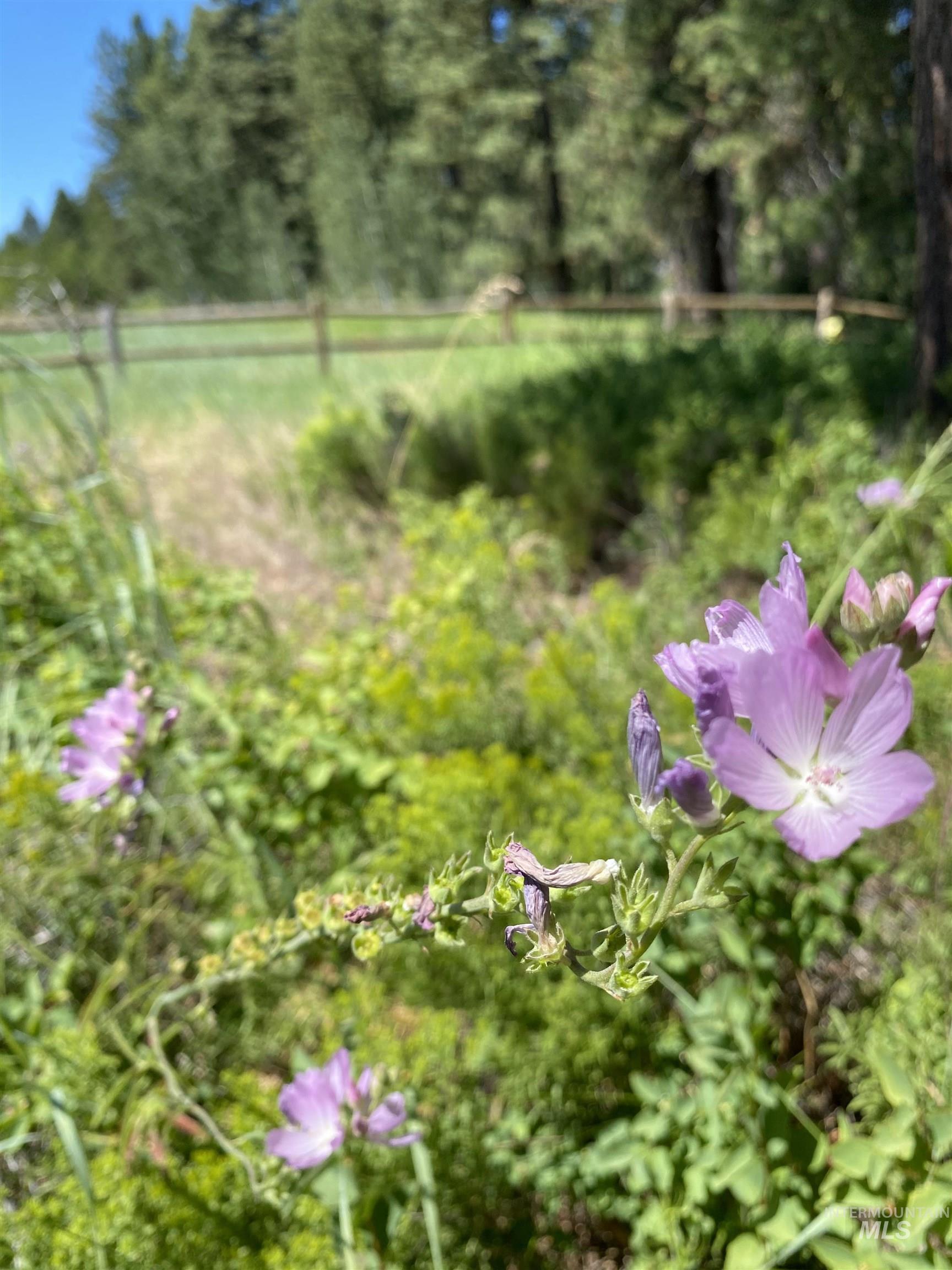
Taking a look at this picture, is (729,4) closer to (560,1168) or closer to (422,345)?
(422,345)

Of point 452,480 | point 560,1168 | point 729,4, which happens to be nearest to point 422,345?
point 729,4

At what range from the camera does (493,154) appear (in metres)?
20.0

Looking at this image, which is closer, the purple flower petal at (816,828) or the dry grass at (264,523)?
the purple flower petal at (816,828)

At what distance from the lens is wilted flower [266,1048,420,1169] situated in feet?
2.95

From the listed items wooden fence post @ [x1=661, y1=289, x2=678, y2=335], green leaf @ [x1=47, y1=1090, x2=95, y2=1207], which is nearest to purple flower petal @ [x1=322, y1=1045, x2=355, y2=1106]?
green leaf @ [x1=47, y1=1090, x2=95, y2=1207]

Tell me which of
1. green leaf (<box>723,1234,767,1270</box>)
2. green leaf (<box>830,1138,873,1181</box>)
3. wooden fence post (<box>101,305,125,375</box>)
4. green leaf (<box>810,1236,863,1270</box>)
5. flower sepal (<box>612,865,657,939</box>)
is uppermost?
wooden fence post (<box>101,305,125,375</box>)

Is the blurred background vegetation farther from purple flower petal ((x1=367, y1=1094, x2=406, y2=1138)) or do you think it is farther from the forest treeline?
the forest treeline

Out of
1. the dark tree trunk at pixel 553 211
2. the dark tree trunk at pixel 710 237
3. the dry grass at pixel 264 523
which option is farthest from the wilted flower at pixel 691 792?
the dark tree trunk at pixel 553 211

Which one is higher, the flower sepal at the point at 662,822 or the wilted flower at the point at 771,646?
the wilted flower at the point at 771,646

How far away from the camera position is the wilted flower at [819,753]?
49 cm

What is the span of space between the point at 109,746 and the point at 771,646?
95 centimetres

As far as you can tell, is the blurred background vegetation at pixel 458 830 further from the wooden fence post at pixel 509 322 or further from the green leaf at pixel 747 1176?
the wooden fence post at pixel 509 322

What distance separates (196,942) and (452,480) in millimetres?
3599

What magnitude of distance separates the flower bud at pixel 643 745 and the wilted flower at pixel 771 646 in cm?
3
